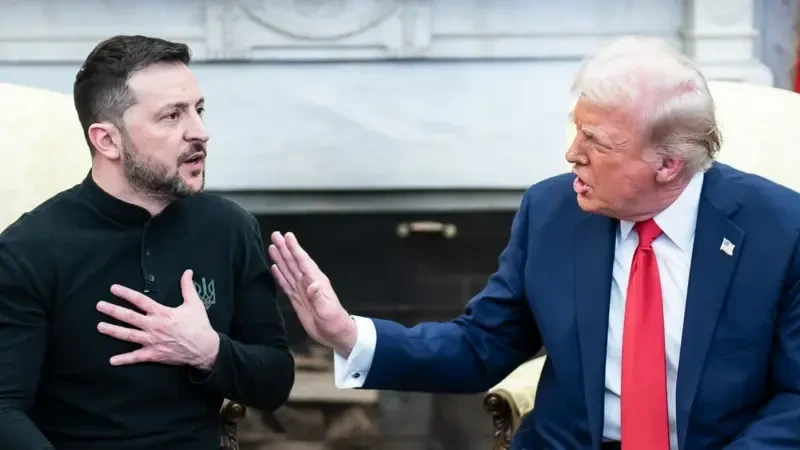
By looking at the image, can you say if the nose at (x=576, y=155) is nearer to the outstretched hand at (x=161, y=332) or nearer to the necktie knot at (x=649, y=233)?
the necktie knot at (x=649, y=233)

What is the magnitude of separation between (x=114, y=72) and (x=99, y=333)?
411mm

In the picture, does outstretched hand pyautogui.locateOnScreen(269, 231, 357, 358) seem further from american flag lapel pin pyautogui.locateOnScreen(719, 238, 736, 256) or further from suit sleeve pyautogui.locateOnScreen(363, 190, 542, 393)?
american flag lapel pin pyautogui.locateOnScreen(719, 238, 736, 256)

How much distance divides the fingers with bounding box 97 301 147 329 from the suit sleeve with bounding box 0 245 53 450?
0.09 meters

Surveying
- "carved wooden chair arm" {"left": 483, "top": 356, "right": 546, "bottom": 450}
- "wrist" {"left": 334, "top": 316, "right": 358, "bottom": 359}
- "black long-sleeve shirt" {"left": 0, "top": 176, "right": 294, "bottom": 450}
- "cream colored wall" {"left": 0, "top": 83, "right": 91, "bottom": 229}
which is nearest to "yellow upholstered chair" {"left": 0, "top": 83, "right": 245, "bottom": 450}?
"cream colored wall" {"left": 0, "top": 83, "right": 91, "bottom": 229}

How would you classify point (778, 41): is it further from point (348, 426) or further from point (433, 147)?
point (348, 426)

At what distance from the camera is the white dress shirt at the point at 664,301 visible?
1.55 meters

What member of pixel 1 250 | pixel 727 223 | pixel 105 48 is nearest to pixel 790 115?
pixel 727 223

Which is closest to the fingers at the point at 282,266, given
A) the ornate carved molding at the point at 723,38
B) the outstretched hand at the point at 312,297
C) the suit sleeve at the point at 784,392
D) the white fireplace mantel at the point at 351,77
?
the outstretched hand at the point at 312,297

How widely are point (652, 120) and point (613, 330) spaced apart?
329 millimetres

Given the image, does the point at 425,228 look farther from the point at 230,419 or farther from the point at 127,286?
the point at 127,286

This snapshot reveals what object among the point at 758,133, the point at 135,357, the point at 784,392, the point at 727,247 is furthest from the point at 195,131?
the point at 758,133

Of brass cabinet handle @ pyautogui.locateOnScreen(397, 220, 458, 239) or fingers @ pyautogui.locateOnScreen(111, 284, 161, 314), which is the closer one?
fingers @ pyautogui.locateOnScreen(111, 284, 161, 314)

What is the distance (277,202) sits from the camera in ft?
8.83

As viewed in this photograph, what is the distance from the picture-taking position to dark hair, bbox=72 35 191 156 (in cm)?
165
